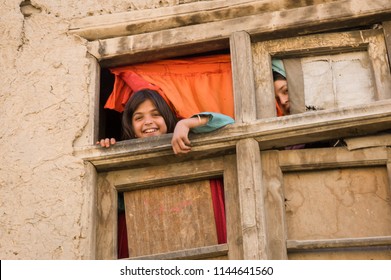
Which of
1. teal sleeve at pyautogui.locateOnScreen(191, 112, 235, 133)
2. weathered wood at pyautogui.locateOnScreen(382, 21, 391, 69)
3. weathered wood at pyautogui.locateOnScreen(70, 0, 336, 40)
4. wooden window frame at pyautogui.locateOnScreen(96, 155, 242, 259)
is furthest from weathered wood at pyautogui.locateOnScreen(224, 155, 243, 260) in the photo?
weathered wood at pyautogui.locateOnScreen(382, 21, 391, 69)

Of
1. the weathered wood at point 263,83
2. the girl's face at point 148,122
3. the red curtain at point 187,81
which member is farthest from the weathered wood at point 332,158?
the girl's face at point 148,122

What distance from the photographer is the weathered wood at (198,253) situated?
14.6 ft

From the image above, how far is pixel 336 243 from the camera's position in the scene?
4.33m

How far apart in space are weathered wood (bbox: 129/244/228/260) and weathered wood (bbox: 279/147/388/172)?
60 cm

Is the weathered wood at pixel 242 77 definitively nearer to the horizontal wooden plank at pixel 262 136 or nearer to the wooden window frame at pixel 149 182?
the horizontal wooden plank at pixel 262 136

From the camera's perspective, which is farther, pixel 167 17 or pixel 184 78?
pixel 184 78

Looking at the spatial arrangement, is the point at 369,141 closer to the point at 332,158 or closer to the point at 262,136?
the point at 332,158

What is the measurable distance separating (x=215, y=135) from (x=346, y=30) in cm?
111

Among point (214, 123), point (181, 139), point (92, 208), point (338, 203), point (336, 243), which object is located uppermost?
point (214, 123)

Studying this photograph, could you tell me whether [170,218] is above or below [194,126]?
below

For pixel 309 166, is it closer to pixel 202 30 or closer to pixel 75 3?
pixel 202 30

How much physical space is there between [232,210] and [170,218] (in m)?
0.40

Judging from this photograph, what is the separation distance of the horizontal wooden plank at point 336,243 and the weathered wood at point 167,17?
1.50 meters

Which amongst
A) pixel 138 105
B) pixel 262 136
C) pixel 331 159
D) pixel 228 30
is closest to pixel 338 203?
pixel 331 159
